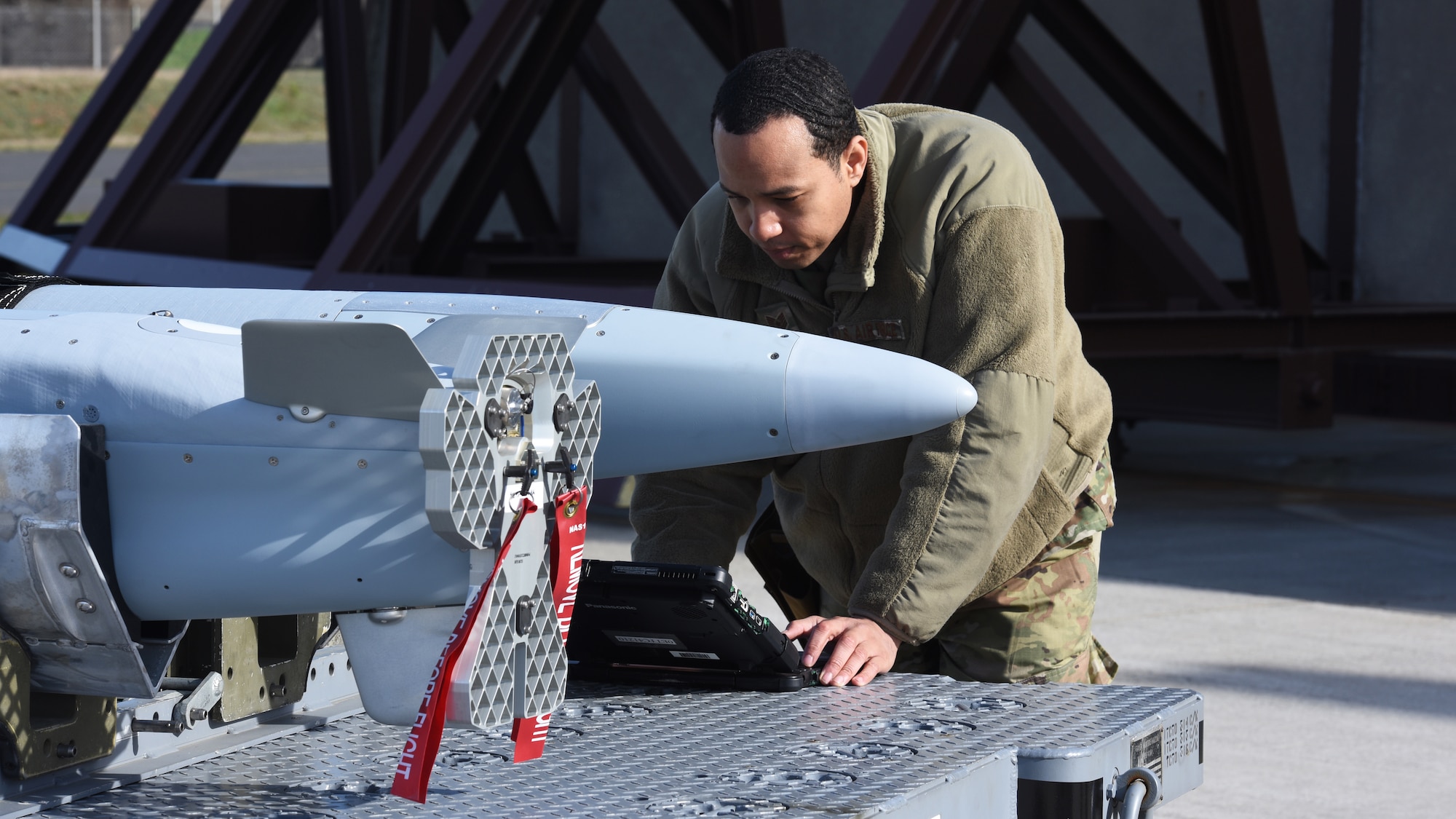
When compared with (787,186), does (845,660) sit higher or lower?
lower

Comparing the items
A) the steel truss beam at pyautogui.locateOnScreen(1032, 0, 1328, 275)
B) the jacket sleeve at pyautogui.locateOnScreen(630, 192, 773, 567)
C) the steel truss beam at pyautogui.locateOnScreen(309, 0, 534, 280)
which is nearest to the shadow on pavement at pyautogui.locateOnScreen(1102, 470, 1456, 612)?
the steel truss beam at pyautogui.locateOnScreen(1032, 0, 1328, 275)

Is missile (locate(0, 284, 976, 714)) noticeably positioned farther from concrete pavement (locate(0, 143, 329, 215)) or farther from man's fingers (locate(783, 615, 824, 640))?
concrete pavement (locate(0, 143, 329, 215))

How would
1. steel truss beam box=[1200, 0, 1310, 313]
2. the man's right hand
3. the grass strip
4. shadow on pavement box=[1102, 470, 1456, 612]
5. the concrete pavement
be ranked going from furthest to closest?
the grass strip < the concrete pavement < steel truss beam box=[1200, 0, 1310, 313] < shadow on pavement box=[1102, 470, 1456, 612] < the man's right hand

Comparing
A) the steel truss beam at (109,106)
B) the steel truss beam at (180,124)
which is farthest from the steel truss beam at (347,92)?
the steel truss beam at (109,106)

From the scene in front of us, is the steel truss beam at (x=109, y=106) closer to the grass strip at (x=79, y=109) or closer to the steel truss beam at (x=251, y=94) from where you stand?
the steel truss beam at (x=251, y=94)

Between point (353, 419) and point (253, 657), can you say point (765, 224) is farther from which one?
point (253, 657)

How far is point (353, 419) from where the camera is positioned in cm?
197

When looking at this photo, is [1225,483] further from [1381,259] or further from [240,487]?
[240,487]

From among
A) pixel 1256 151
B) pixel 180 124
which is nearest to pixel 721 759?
pixel 1256 151

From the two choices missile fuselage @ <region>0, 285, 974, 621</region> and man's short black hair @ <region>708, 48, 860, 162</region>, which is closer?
missile fuselage @ <region>0, 285, 974, 621</region>

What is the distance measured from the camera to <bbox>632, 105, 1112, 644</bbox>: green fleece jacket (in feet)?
8.57

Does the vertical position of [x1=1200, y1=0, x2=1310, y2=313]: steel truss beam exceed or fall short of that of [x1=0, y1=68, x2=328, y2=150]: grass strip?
it falls short

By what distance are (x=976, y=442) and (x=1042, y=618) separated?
0.45 meters

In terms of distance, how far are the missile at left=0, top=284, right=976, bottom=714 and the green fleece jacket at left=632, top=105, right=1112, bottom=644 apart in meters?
0.53
